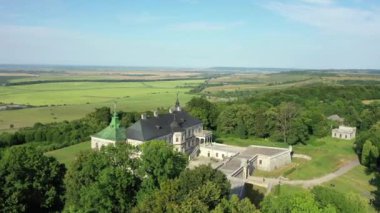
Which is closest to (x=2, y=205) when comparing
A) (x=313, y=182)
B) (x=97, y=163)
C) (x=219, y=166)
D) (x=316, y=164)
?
(x=97, y=163)

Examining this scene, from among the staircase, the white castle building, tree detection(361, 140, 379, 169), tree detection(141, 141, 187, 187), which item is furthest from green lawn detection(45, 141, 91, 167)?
tree detection(361, 140, 379, 169)

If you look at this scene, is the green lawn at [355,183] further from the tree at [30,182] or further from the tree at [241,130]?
the tree at [30,182]

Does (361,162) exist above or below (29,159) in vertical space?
below

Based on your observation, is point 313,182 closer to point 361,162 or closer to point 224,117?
point 361,162

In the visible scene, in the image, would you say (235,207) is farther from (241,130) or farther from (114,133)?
(241,130)

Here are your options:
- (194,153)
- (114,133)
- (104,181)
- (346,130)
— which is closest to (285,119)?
(346,130)

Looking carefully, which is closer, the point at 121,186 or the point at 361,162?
the point at 121,186
